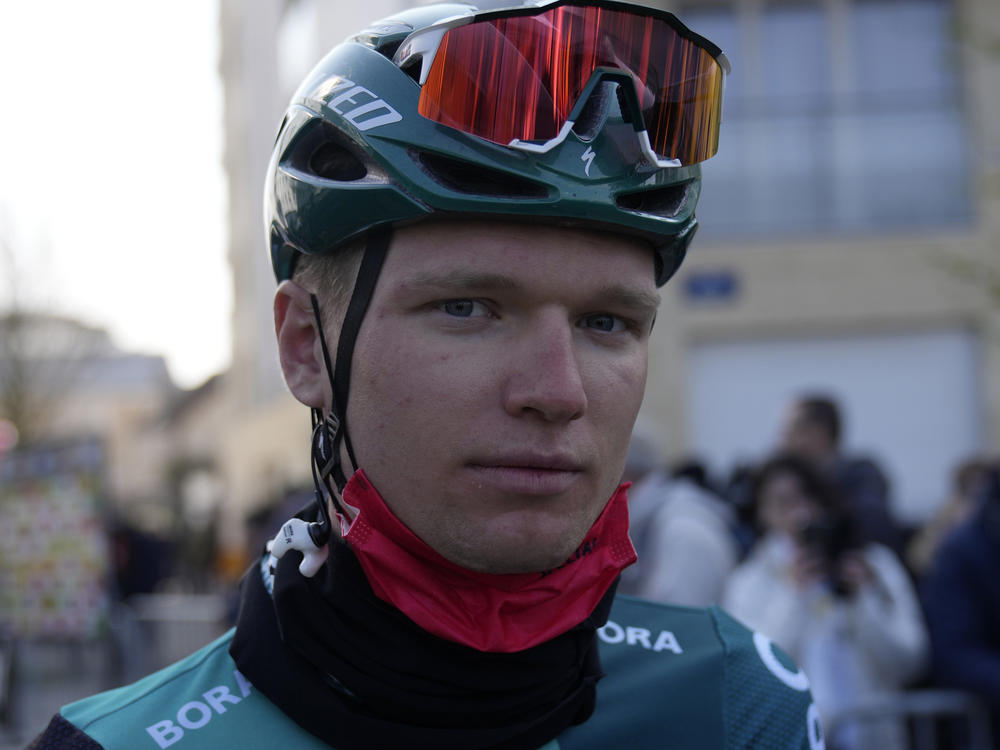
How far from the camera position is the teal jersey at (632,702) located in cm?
170

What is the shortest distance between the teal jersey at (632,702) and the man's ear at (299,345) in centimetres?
43

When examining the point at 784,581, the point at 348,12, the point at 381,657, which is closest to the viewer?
the point at 381,657

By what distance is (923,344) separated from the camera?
13.9 metres

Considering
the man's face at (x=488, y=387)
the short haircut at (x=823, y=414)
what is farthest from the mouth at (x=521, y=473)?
the short haircut at (x=823, y=414)

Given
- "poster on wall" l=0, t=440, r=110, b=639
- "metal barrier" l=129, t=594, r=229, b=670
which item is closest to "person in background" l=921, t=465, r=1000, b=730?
"metal barrier" l=129, t=594, r=229, b=670

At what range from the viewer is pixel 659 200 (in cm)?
184

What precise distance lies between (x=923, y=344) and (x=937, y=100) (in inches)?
124

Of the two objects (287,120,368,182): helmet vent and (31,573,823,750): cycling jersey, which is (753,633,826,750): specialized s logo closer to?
(31,573,823,750): cycling jersey

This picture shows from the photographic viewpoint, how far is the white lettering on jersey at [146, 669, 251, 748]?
170 centimetres

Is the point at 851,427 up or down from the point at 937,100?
down

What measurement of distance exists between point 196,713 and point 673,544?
11.4ft

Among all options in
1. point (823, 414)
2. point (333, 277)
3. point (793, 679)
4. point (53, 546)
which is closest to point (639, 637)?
point (793, 679)

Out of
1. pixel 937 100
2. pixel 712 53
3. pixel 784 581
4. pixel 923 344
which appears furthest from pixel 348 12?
pixel 712 53

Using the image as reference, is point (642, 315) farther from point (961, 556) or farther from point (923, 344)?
point (923, 344)
